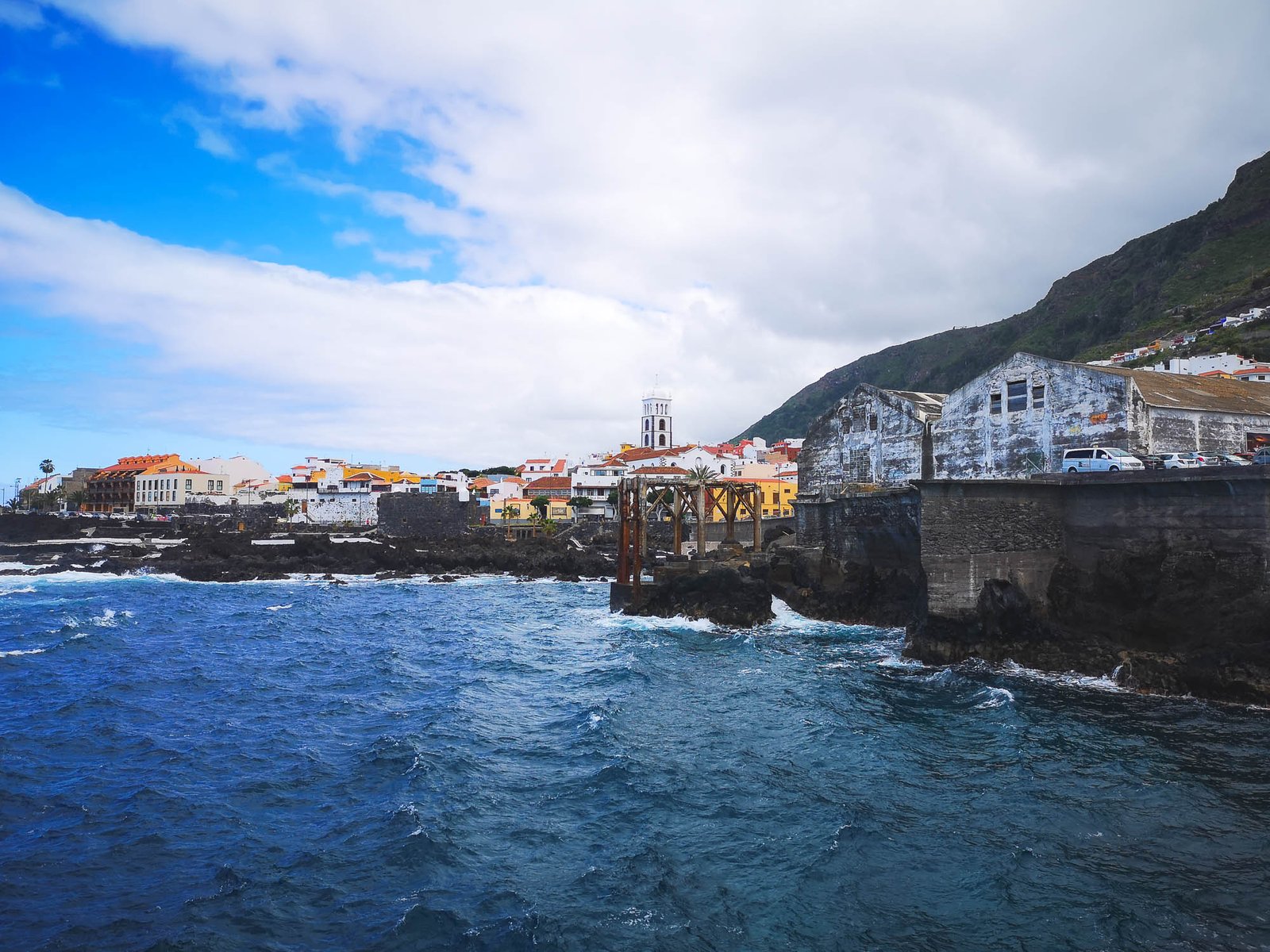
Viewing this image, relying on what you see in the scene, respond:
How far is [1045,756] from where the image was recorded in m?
15.0

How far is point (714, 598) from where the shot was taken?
32562 mm

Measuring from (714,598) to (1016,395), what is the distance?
584 inches

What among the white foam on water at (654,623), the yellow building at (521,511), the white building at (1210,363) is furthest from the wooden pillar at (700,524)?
the yellow building at (521,511)

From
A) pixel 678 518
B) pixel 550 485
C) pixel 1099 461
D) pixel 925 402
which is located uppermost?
pixel 925 402

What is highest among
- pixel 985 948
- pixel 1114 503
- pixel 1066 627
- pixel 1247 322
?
pixel 1247 322

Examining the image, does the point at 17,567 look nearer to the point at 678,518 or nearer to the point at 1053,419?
the point at 678,518

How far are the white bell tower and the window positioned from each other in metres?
97.3

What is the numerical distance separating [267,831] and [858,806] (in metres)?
9.97

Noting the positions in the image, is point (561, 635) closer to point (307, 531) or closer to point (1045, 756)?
point (1045, 756)

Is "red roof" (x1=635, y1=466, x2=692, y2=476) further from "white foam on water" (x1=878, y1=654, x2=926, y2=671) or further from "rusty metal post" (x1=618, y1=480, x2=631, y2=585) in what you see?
"white foam on water" (x1=878, y1=654, x2=926, y2=671)

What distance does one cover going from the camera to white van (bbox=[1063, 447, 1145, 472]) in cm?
2314

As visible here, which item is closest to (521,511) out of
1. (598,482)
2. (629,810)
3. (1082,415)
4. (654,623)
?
(598,482)

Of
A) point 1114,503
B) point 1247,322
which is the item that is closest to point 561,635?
point 1114,503

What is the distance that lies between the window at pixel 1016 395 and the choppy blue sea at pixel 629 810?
12861 mm
